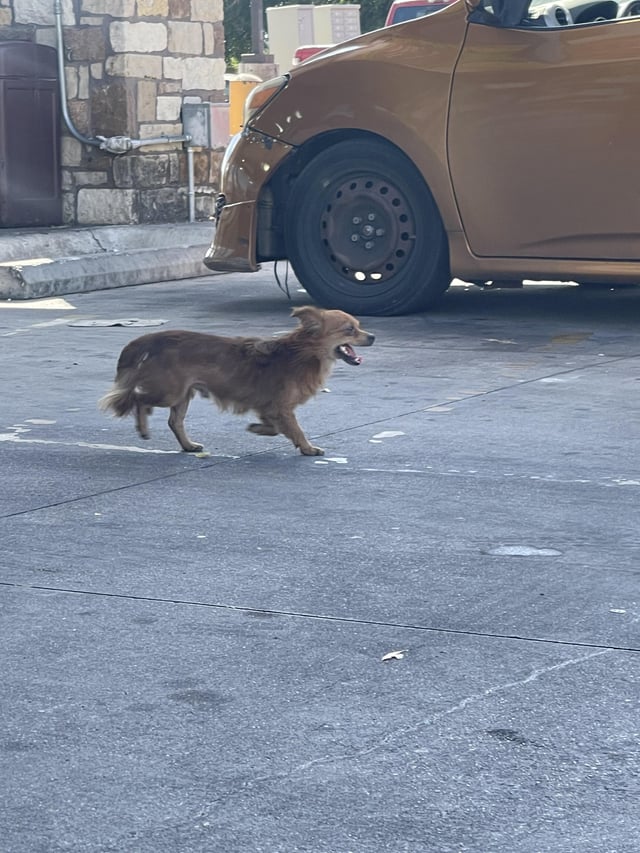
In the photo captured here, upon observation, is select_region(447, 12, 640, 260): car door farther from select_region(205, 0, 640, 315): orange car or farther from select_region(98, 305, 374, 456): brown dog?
select_region(98, 305, 374, 456): brown dog

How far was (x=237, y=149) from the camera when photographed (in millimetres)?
9859

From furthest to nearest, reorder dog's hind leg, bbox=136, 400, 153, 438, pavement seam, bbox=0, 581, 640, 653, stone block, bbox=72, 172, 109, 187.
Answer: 1. stone block, bbox=72, 172, 109, 187
2. dog's hind leg, bbox=136, 400, 153, 438
3. pavement seam, bbox=0, 581, 640, 653

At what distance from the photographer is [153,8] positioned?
45.8ft

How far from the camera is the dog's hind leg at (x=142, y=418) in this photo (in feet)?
21.0

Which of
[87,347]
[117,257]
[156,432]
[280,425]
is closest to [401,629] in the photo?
[280,425]

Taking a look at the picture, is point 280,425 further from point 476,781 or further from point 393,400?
point 476,781

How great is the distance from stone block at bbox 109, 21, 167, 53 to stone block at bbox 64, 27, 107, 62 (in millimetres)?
148

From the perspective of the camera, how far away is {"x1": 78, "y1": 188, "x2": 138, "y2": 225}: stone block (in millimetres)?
13945

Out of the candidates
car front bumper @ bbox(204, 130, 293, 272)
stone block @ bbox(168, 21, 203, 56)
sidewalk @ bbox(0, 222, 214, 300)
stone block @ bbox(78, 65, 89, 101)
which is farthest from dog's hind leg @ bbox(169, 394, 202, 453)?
stone block @ bbox(168, 21, 203, 56)

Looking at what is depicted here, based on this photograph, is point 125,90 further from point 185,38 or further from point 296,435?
point 296,435

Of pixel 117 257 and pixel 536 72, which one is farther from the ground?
pixel 536 72

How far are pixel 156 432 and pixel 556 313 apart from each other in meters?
3.90

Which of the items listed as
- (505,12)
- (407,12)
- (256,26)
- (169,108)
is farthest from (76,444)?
(256,26)

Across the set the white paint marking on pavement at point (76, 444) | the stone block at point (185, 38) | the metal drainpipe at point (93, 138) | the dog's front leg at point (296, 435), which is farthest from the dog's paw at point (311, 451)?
the stone block at point (185, 38)
